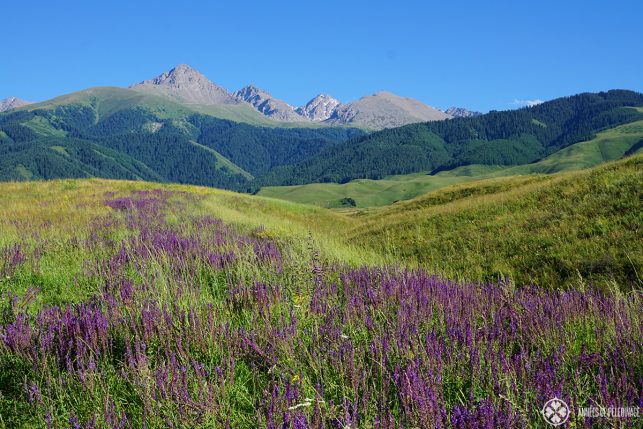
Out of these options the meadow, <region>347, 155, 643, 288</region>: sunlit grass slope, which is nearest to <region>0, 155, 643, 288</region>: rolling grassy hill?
<region>347, 155, 643, 288</region>: sunlit grass slope

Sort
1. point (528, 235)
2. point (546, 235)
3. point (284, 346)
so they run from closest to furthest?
point (284, 346), point (546, 235), point (528, 235)

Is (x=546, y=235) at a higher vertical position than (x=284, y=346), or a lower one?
lower

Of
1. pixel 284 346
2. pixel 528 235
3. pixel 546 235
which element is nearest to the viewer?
pixel 284 346

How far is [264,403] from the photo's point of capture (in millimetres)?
2357

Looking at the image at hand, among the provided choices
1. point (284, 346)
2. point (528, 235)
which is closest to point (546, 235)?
point (528, 235)

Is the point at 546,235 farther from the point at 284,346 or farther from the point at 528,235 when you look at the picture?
the point at 284,346

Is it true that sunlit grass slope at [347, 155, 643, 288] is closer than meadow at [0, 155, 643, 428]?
No

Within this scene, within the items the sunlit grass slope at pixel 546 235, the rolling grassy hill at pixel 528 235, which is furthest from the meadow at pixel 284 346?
the sunlit grass slope at pixel 546 235

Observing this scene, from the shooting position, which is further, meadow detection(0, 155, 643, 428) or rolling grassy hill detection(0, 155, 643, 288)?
rolling grassy hill detection(0, 155, 643, 288)

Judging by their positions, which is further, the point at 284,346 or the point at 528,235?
the point at 528,235

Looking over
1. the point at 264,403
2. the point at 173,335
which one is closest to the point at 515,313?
the point at 264,403

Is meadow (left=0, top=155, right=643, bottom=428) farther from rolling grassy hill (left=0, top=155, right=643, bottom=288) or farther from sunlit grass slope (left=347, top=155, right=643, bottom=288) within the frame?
sunlit grass slope (left=347, top=155, right=643, bottom=288)

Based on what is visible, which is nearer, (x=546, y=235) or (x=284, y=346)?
(x=284, y=346)

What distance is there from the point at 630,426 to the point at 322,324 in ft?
7.57
